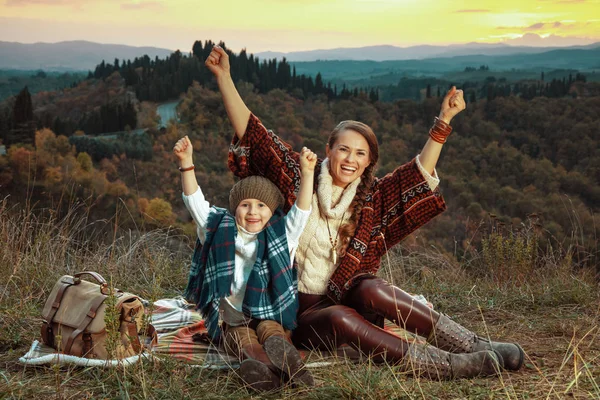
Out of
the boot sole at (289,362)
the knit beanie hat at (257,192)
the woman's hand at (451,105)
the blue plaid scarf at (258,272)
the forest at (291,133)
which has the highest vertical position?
the woman's hand at (451,105)

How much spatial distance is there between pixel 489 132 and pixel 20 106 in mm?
39283

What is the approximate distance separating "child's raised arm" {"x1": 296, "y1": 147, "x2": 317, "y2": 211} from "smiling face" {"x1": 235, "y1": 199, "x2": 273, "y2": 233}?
0.20m

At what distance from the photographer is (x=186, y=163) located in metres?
3.18

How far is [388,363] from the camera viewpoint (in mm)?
3131

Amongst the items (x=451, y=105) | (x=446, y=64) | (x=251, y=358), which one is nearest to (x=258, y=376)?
(x=251, y=358)

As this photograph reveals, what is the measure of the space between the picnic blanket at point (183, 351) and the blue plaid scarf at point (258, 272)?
19cm

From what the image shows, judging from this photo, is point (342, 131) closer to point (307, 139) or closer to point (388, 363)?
point (388, 363)

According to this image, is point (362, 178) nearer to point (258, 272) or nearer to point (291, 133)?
point (258, 272)

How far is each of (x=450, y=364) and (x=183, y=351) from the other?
55.3 inches

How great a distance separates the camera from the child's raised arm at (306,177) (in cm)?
315

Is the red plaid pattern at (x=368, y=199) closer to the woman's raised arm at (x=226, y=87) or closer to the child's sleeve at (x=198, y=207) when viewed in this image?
the woman's raised arm at (x=226, y=87)

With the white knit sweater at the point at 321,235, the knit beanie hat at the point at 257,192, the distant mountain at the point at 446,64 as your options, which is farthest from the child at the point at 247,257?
the distant mountain at the point at 446,64

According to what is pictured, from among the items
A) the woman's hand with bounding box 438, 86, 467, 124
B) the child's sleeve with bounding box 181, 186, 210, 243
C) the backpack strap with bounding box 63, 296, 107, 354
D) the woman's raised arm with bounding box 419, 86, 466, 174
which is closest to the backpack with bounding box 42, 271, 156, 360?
the backpack strap with bounding box 63, 296, 107, 354

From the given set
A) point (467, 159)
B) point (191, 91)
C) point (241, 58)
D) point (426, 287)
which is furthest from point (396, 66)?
point (426, 287)
